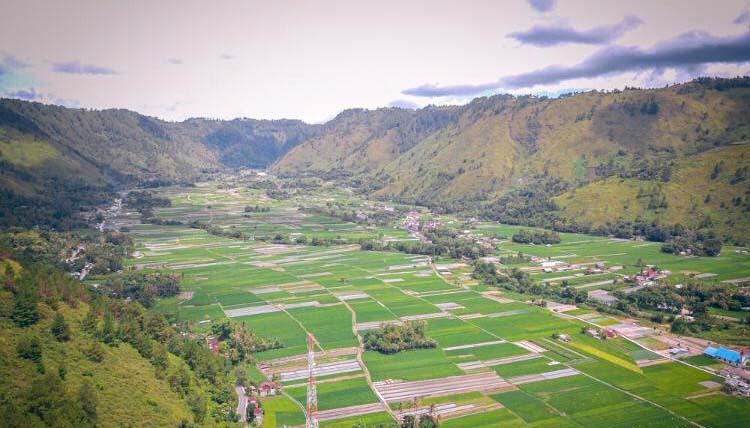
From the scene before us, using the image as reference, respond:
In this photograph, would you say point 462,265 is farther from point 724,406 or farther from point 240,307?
point 724,406

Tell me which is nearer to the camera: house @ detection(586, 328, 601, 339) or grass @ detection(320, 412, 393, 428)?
grass @ detection(320, 412, 393, 428)

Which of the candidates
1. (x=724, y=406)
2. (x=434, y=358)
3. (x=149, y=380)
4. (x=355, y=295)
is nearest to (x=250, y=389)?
(x=149, y=380)

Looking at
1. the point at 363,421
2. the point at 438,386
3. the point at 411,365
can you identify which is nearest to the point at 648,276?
the point at 411,365

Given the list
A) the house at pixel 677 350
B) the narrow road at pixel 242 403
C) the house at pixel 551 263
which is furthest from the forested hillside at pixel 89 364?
the house at pixel 551 263

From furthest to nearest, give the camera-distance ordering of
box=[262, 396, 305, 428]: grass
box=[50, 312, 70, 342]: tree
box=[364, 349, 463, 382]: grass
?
box=[364, 349, 463, 382]: grass → box=[262, 396, 305, 428]: grass → box=[50, 312, 70, 342]: tree

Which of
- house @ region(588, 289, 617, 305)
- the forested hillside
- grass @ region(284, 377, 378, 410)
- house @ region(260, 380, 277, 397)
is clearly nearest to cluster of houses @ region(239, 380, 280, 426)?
house @ region(260, 380, 277, 397)

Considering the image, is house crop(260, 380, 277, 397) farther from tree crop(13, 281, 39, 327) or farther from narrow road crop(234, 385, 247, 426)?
tree crop(13, 281, 39, 327)
